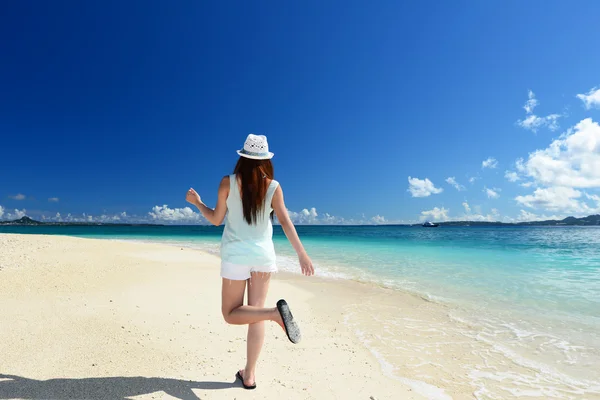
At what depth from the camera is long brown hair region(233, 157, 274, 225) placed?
272cm

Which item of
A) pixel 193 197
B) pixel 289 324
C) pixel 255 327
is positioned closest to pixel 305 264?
pixel 289 324

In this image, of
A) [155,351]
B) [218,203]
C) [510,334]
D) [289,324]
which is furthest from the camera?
[510,334]

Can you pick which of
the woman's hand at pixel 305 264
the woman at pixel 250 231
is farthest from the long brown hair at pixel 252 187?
the woman's hand at pixel 305 264

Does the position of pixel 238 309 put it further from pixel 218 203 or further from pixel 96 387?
pixel 96 387

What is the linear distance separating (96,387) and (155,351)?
0.87 meters

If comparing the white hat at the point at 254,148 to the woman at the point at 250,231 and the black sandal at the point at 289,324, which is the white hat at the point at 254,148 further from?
the black sandal at the point at 289,324

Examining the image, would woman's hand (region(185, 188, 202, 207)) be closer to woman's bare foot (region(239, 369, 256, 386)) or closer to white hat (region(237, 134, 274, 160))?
white hat (region(237, 134, 274, 160))

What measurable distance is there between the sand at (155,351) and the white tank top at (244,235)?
1196 mm

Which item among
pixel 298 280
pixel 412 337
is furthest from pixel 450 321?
pixel 298 280

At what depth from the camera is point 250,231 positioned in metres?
2.73

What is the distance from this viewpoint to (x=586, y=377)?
4047 mm

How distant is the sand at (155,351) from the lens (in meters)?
2.95

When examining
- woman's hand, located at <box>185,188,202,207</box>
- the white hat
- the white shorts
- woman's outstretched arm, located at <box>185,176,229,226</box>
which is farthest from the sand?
the white hat

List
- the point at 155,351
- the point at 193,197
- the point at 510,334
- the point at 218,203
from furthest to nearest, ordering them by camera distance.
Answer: the point at 510,334, the point at 155,351, the point at 193,197, the point at 218,203
